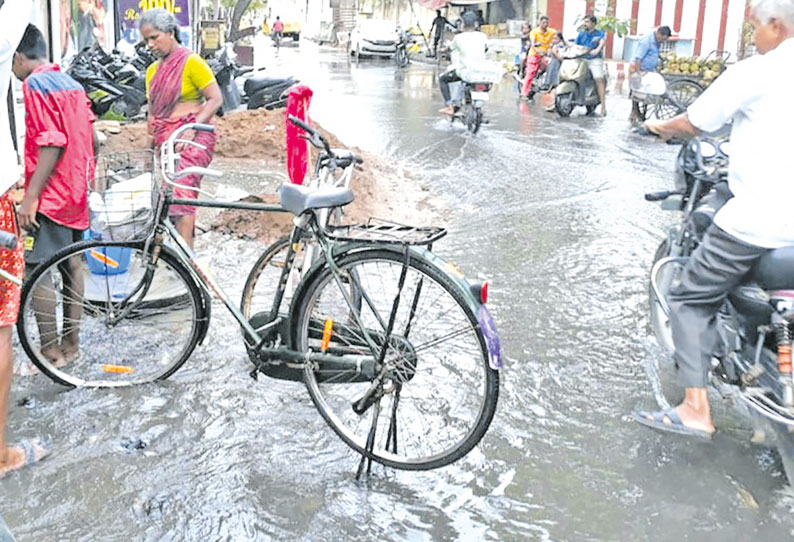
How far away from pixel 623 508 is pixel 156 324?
2615 millimetres

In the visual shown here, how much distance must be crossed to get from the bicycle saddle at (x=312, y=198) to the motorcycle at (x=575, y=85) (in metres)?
12.9

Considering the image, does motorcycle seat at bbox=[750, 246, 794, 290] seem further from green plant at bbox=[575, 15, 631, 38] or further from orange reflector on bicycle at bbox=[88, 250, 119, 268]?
green plant at bbox=[575, 15, 631, 38]

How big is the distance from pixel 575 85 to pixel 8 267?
13651 mm

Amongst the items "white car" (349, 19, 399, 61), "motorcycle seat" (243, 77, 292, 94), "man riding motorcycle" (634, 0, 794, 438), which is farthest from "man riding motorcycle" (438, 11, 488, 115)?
"white car" (349, 19, 399, 61)

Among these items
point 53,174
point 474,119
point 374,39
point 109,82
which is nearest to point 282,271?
point 53,174

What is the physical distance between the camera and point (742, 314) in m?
3.74

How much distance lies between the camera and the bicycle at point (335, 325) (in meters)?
3.44

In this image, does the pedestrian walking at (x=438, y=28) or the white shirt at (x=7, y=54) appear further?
the pedestrian walking at (x=438, y=28)

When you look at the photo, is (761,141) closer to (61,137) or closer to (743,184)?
(743,184)

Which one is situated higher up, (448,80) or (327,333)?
(448,80)

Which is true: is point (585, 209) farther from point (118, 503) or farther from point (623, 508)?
point (118, 503)

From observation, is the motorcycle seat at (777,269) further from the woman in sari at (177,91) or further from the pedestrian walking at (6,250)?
the woman in sari at (177,91)

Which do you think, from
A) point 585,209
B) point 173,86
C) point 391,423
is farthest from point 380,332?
point 585,209

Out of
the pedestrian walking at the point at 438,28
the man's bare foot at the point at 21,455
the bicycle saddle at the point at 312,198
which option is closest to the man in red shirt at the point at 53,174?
the man's bare foot at the point at 21,455
